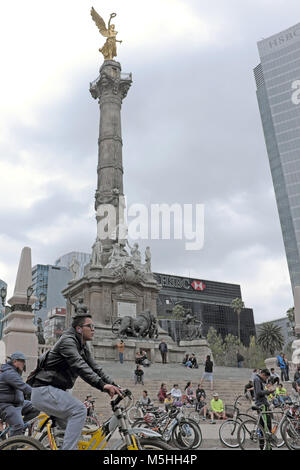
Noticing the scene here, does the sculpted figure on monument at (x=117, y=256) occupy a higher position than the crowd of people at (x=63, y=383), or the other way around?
the sculpted figure on monument at (x=117, y=256)

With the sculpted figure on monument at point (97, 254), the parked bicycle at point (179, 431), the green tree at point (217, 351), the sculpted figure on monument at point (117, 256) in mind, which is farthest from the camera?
the green tree at point (217, 351)

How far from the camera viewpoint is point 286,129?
316 feet

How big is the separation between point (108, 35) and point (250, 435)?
1566 inches

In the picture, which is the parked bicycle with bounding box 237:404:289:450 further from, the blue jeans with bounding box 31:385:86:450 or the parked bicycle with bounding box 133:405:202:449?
the blue jeans with bounding box 31:385:86:450

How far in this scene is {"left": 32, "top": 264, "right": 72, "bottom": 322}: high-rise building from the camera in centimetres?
11650

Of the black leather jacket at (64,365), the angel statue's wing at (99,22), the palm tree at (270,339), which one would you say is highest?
the angel statue's wing at (99,22)

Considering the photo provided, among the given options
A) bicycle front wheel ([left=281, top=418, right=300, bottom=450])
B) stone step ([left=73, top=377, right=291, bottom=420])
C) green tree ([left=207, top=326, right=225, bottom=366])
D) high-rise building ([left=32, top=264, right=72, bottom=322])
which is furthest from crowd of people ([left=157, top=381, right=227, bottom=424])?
high-rise building ([left=32, top=264, right=72, bottom=322])

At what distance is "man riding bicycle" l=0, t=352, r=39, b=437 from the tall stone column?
26250mm

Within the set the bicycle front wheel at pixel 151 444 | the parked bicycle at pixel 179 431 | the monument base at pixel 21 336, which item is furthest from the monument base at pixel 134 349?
the bicycle front wheel at pixel 151 444

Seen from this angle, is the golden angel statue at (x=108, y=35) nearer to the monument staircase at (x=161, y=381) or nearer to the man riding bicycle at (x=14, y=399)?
the monument staircase at (x=161, y=381)

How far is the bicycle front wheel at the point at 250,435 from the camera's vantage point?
750 centimetres

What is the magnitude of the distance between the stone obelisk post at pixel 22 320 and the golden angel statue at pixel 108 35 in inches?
1031

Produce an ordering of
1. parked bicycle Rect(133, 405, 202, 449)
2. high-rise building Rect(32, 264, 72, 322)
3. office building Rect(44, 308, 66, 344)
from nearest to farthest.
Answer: parked bicycle Rect(133, 405, 202, 449), office building Rect(44, 308, 66, 344), high-rise building Rect(32, 264, 72, 322)
